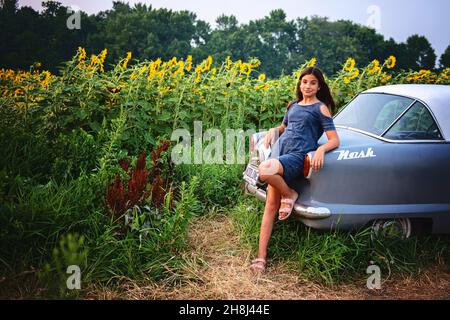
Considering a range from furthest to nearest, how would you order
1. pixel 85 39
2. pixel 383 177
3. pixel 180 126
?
pixel 85 39 < pixel 180 126 < pixel 383 177

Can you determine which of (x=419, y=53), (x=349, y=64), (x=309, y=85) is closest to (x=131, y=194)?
(x=309, y=85)

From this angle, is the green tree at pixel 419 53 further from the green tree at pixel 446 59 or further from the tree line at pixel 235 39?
the green tree at pixel 446 59

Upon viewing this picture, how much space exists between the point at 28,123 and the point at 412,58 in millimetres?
63119

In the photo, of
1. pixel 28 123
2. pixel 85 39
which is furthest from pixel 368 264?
pixel 85 39

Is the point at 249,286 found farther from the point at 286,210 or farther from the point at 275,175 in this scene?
the point at 275,175

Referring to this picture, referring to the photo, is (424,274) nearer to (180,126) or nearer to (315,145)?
(315,145)

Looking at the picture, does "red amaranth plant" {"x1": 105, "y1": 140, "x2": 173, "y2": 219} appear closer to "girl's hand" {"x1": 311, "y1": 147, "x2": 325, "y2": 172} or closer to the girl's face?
"girl's hand" {"x1": 311, "y1": 147, "x2": 325, "y2": 172}

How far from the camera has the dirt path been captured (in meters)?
3.01

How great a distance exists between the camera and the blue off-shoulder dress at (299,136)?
3.29 meters

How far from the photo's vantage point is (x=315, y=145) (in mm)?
3418

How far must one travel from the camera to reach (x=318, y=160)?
10.3 ft

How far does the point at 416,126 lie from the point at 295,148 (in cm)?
124

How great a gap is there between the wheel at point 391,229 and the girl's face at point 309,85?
1233 mm
